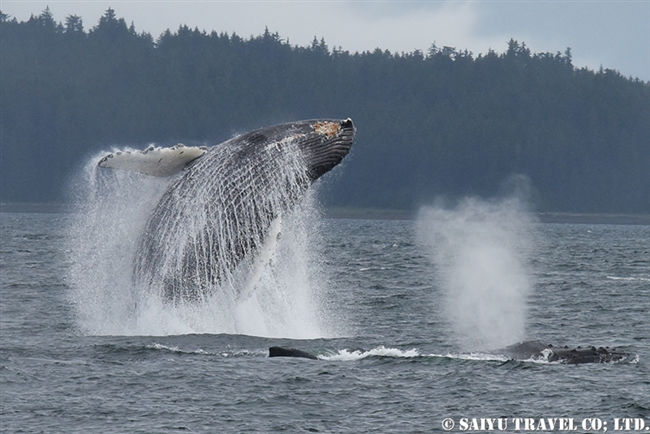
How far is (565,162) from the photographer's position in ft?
651

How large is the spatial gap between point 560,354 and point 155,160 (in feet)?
22.6

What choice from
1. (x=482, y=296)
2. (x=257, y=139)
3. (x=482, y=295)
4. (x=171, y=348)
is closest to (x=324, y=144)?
(x=257, y=139)

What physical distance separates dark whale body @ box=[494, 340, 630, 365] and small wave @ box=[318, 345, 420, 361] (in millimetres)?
1442

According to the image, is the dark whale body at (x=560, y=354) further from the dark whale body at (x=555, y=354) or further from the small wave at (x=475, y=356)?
the small wave at (x=475, y=356)

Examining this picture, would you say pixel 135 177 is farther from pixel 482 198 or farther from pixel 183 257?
pixel 482 198

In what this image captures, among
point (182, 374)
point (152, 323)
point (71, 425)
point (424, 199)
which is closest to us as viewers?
point (71, 425)

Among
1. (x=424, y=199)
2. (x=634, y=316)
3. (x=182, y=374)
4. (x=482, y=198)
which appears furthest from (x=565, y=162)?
(x=182, y=374)

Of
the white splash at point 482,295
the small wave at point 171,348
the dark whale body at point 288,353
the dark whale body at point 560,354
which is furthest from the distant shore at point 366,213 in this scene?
the dark whale body at point 288,353

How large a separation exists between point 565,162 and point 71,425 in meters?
189

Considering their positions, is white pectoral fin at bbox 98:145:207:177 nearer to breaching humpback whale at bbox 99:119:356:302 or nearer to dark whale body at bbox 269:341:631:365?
breaching humpback whale at bbox 99:119:356:302

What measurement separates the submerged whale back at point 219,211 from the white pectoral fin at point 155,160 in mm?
182

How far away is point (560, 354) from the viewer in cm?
1867

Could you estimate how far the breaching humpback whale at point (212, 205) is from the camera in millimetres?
18734

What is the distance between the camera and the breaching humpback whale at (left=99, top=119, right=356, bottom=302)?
1873 centimetres
